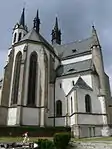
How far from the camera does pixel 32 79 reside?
3212 centimetres

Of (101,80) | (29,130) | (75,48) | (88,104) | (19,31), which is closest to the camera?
(29,130)

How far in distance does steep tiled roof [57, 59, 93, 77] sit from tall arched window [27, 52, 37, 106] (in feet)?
19.9

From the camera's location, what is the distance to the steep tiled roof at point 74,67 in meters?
35.8

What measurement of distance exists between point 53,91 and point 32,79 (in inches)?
201

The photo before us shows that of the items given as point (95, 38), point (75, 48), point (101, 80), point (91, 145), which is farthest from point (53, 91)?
point (91, 145)

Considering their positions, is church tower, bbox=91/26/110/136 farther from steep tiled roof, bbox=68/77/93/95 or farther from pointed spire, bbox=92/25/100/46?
steep tiled roof, bbox=68/77/93/95

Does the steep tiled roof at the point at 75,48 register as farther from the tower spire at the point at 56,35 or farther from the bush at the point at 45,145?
the bush at the point at 45,145

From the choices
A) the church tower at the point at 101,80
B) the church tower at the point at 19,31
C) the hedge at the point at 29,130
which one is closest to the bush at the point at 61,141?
the hedge at the point at 29,130

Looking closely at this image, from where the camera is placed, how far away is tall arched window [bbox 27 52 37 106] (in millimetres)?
30688

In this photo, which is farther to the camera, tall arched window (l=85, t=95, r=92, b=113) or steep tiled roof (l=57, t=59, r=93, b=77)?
steep tiled roof (l=57, t=59, r=93, b=77)

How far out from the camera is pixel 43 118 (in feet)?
96.7

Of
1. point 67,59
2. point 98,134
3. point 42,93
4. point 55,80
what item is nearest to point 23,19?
point 67,59

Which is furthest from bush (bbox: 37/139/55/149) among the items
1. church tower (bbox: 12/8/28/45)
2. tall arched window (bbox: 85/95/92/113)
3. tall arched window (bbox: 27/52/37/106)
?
church tower (bbox: 12/8/28/45)

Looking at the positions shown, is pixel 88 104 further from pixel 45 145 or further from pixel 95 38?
pixel 45 145
